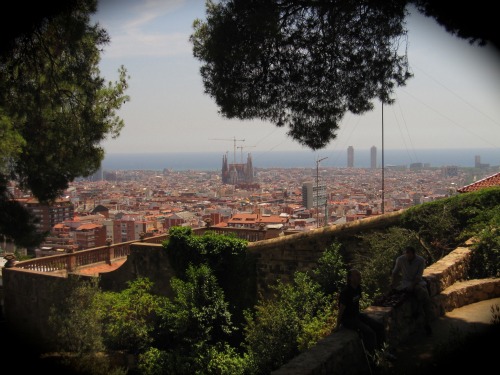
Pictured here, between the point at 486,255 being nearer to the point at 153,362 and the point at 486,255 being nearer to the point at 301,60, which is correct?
the point at 301,60

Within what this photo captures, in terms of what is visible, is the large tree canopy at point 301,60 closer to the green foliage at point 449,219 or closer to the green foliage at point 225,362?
the green foliage at point 449,219

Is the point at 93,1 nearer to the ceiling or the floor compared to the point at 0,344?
nearer to the ceiling

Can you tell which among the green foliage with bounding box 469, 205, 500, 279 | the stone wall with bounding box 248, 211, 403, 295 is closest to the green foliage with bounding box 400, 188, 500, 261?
the stone wall with bounding box 248, 211, 403, 295

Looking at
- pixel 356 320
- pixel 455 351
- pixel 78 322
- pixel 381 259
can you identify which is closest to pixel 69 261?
pixel 78 322

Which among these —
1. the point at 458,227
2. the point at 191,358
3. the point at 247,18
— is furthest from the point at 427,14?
the point at 191,358

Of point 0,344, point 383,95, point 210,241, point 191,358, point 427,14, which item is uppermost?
point 427,14

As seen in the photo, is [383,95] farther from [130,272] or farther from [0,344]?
[130,272]

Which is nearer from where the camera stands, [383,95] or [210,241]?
[383,95]
